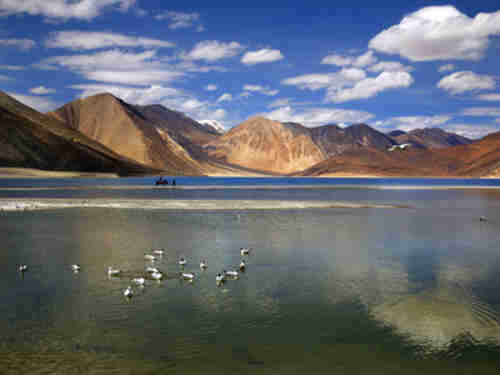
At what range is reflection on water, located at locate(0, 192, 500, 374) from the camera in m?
12.0

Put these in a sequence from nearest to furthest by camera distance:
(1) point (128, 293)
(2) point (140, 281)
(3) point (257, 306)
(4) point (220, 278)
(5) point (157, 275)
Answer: (3) point (257, 306), (1) point (128, 293), (2) point (140, 281), (4) point (220, 278), (5) point (157, 275)

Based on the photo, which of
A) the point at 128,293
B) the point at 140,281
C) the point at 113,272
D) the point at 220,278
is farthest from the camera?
the point at 113,272

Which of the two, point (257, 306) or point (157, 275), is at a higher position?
point (157, 275)

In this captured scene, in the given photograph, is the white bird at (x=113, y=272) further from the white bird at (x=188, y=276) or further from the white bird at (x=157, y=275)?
the white bird at (x=188, y=276)

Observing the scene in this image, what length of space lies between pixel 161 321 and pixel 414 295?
30.0ft

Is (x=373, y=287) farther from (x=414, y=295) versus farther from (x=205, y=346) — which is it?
(x=205, y=346)

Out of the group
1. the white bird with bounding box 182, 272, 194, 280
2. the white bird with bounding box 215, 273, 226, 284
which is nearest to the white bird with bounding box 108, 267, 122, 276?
the white bird with bounding box 182, 272, 194, 280

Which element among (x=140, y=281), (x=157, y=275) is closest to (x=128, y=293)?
(x=140, y=281)

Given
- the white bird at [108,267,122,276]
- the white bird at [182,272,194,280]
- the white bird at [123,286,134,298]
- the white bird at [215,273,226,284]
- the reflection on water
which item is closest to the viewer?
the reflection on water

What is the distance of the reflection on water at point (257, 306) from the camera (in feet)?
→ 39.2

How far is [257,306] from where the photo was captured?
52.9ft

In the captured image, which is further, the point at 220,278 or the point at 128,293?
the point at 220,278

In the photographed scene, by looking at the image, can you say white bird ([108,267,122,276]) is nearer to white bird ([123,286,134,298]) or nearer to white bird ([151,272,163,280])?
white bird ([151,272,163,280])

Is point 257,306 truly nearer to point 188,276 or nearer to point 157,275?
point 188,276
